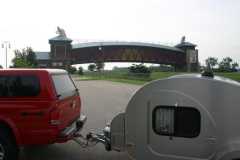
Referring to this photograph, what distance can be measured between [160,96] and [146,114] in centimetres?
39

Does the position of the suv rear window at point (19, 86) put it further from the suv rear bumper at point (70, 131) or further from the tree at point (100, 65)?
the tree at point (100, 65)

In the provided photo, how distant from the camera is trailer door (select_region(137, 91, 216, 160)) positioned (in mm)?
5316

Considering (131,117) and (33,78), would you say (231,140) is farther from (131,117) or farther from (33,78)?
(33,78)

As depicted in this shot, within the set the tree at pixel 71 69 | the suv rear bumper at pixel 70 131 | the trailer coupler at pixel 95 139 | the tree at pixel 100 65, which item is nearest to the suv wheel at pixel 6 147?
the suv rear bumper at pixel 70 131

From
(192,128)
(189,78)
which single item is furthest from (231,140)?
(189,78)

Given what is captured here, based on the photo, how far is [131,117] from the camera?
230 inches

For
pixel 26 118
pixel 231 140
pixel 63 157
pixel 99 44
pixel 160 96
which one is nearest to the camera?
pixel 231 140

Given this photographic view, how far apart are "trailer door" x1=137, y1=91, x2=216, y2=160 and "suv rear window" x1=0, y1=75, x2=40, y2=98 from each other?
7.71 feet

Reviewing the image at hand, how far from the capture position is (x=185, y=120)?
5480mm

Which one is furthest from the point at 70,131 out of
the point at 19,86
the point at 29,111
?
the point at 19,86

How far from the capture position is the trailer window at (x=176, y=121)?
5.41 meters

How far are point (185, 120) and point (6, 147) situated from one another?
3.51 m

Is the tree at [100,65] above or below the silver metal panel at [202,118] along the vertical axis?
above

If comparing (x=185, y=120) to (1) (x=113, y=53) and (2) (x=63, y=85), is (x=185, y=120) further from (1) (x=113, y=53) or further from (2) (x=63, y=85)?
(1) (x=113, y=53)
